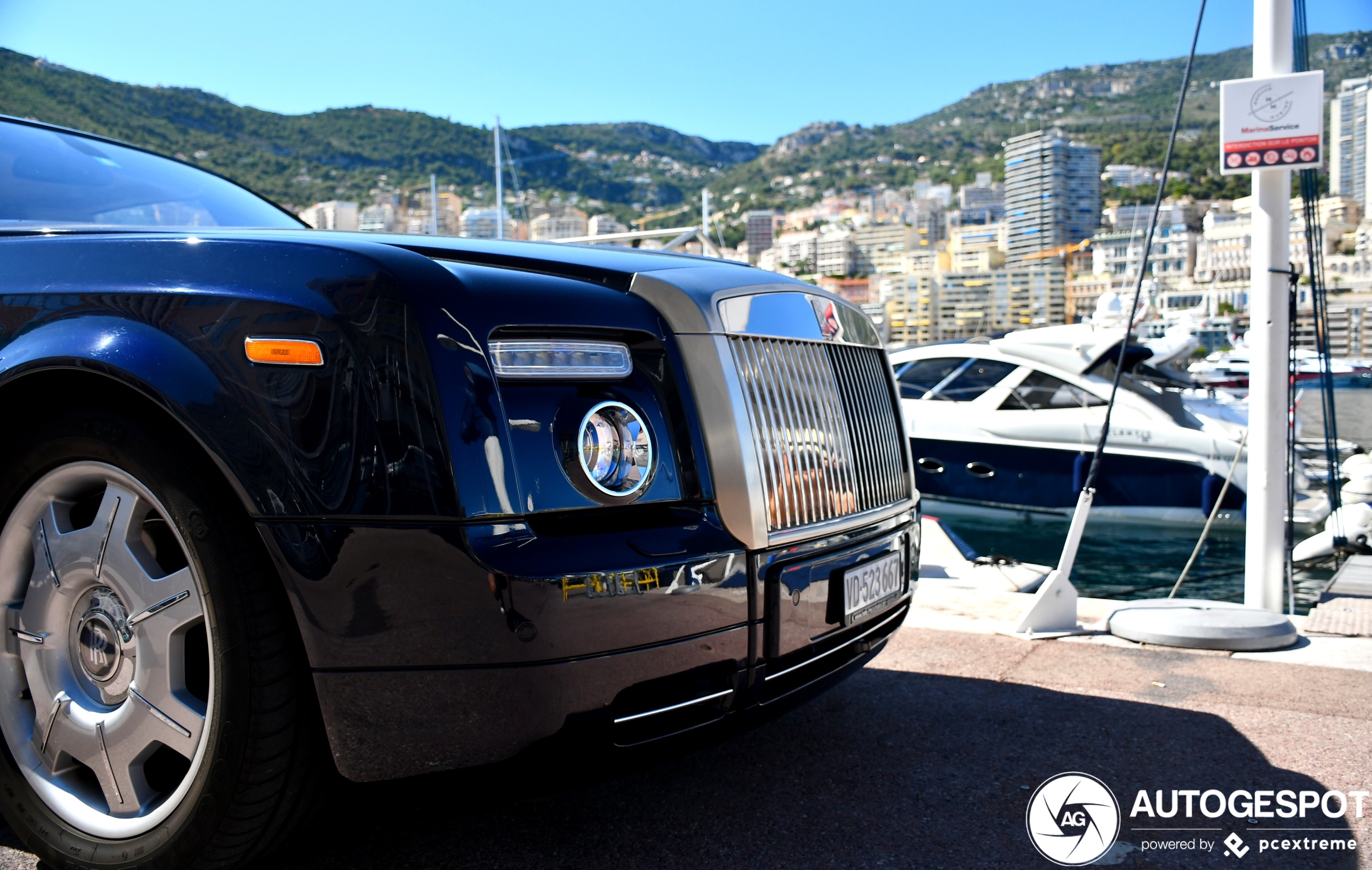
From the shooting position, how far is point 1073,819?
84.7 inches

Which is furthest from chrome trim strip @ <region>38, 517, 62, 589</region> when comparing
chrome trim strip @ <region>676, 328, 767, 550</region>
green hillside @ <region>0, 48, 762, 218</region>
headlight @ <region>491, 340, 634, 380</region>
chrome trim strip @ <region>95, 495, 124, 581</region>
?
green hillside @ <region>0, 48, 762, 218</region>

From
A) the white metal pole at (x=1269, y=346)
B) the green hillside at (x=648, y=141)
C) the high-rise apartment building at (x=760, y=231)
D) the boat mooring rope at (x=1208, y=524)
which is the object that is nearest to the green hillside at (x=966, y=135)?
the green hillside at (x=648, y=141)

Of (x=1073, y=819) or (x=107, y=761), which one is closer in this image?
(x=107, y=761)

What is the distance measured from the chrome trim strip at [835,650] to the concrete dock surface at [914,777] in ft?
0.44

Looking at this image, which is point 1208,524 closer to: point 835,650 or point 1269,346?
point 1269,346

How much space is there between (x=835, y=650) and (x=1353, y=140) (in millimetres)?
16296

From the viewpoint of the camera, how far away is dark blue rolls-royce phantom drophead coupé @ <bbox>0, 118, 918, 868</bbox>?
4.93 feet

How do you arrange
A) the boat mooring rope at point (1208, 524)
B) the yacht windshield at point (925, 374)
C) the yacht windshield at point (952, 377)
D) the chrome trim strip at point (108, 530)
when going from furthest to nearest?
1. the yacht windshield at point (925, 374)
2. the yacht windshield at point (952, 377)
3. the boat mooring rope at point (1208, 524)
4. the chrome trim strip at point (108, 530)

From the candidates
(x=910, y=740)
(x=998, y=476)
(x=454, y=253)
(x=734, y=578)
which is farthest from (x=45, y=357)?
(x=998, y=476)

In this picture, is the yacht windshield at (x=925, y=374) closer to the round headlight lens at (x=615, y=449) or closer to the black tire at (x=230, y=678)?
the round headlight lens at (x=615, y=449)

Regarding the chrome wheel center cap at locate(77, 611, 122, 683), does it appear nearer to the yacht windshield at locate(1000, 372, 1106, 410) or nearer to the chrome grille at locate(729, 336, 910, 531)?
the chrome grille at locate(729, 336, 910, 531)

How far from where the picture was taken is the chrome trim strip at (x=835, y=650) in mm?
1842

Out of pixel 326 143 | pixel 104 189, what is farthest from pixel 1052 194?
pixel 104 189

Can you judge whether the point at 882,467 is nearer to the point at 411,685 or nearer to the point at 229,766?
the point at 411,685
